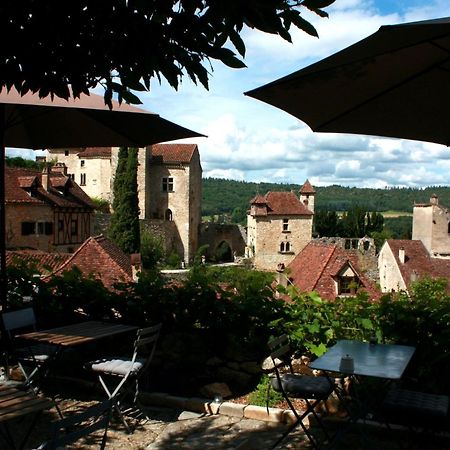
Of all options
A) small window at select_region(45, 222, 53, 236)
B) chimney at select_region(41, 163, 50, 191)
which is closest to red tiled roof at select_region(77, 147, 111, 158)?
chimney at select_region(41, 163, 50, 191)

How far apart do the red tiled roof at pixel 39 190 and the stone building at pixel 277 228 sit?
19.1m

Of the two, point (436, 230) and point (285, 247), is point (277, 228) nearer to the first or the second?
point (285, 247)

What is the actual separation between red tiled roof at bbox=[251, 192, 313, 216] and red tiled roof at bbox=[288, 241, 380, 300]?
35613mm

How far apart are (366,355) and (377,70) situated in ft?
6.04

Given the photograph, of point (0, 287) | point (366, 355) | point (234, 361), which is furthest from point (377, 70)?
point (0, 287)

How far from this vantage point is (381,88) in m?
3.71

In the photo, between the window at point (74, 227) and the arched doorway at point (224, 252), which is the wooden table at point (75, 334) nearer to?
the window at point (74, 227)

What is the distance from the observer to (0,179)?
16.8 ft

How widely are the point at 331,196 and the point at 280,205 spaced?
368ft

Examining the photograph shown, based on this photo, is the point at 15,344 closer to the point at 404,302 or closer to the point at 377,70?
the point at 404,302

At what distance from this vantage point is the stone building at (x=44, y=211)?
34.8m

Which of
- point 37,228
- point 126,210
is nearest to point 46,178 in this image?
point 37,228

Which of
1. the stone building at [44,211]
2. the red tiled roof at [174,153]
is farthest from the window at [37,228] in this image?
the red tiled roof at [174,153]

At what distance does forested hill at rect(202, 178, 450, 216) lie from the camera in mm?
135625
